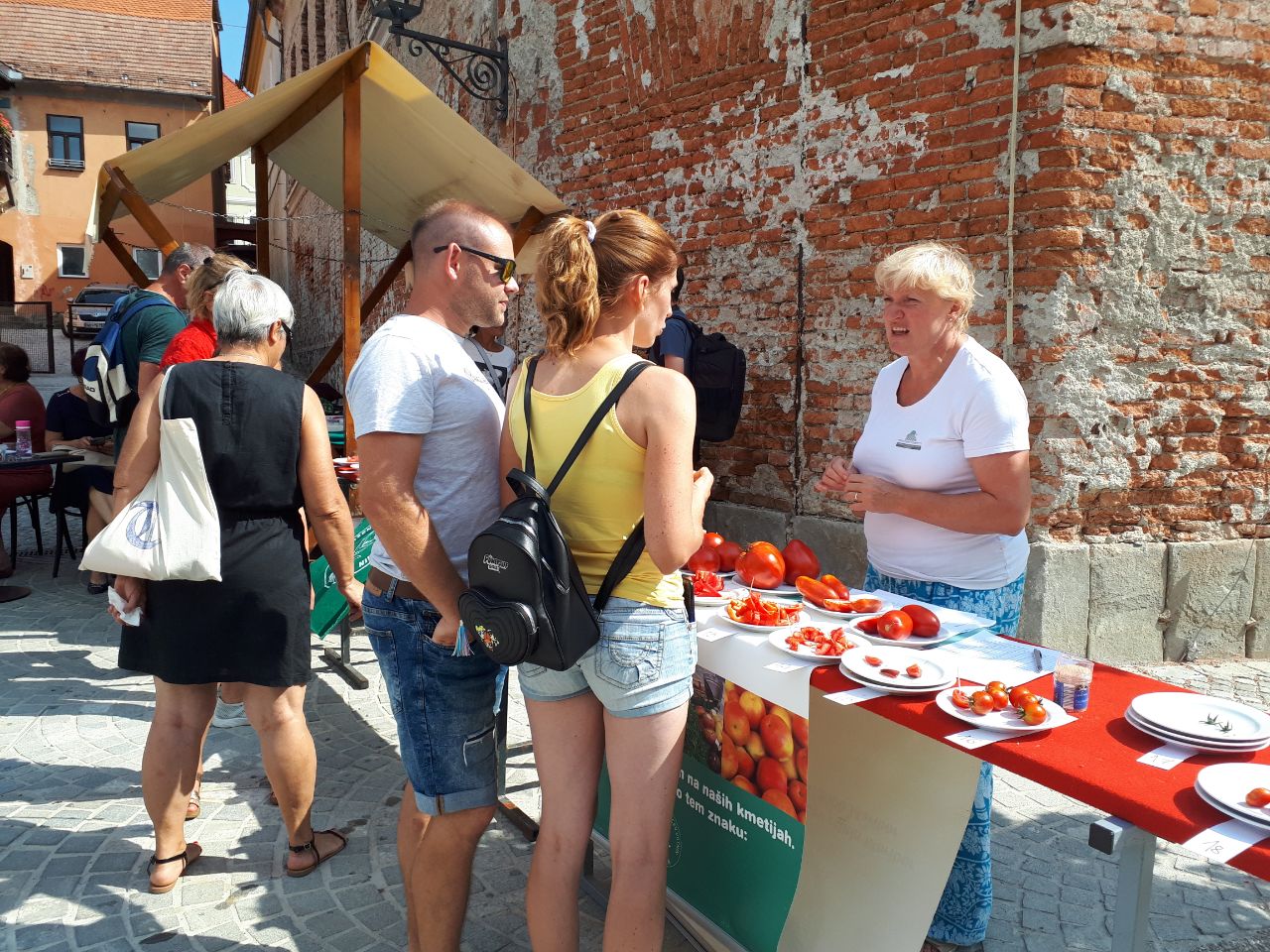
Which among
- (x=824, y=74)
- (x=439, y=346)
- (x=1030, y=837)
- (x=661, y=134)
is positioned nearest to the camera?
(x=439, y=346)

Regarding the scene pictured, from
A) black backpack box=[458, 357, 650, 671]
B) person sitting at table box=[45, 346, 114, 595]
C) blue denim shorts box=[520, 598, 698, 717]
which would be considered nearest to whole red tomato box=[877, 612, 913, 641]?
blue denim shorts box=[520, 598, 698, 717]

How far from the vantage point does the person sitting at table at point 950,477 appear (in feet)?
8.68

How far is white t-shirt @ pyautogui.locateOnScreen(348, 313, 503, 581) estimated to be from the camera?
6.88ft

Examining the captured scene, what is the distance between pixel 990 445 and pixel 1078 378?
2698 millimetres

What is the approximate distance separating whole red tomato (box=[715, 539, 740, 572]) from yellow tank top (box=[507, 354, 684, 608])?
43.7 inches

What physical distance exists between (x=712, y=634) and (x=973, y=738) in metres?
0.81

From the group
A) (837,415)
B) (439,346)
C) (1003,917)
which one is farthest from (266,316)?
(837,415)

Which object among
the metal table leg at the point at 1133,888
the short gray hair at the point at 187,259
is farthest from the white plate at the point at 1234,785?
the short gray hair at the point at 187,259

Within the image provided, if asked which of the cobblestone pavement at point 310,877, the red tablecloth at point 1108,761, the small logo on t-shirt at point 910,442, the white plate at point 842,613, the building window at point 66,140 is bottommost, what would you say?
the cobblestone pavement at point 310,877

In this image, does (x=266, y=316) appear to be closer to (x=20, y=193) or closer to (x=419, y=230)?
(x=419, y=230)

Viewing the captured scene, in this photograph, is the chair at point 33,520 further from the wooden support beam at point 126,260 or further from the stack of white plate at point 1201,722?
the stack of white plate at point 1201,722

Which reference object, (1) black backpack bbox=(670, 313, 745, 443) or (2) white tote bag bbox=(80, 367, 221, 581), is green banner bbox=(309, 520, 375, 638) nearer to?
(2) white tote bag bbox=(80, 367, 221, 581)

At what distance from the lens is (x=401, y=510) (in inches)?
83.0

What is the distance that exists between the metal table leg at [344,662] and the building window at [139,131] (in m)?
32.9
